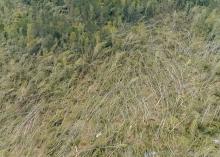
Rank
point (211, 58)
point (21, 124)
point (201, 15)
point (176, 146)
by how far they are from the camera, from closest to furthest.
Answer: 1. point (176, 146)
2. point (21, 124)
3. point (211, 58)
4. point (201, 15)

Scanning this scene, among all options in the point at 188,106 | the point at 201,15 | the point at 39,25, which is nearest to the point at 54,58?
the point at 39,25

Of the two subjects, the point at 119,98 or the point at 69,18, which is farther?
the point at 69,18

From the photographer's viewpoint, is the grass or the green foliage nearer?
the grass

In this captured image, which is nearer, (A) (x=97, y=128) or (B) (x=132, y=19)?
(A) (x=97, y=128)

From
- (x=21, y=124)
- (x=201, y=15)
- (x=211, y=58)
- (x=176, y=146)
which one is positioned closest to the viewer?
(x=176, y=146)

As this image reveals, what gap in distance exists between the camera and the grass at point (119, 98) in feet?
10.2

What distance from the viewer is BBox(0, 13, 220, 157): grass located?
3109mm

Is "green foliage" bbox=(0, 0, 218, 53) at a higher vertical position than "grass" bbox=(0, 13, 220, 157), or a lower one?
higher

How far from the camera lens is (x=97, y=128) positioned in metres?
3.23

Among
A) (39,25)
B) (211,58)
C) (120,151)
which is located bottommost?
(120,151)

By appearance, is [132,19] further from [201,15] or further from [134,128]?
[134,128]

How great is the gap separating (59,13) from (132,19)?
2.60 ft

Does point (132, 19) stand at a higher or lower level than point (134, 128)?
higher

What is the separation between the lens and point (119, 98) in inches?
135
